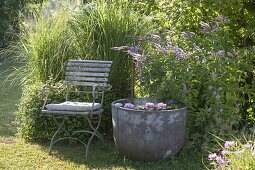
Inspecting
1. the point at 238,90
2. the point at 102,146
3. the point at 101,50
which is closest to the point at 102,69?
the point at 101,50

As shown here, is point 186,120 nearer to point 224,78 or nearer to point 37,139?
point 224,78

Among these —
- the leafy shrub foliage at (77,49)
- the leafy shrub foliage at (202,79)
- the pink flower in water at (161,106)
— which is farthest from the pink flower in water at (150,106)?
the leafy shrub foliage at (77,49)

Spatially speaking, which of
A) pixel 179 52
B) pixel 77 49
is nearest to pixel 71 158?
pixel 77 49

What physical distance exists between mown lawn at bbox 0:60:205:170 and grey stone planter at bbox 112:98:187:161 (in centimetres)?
11

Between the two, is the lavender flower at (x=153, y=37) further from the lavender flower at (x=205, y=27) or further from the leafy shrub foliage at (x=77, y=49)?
the lavender flower at (x=205, y=27)

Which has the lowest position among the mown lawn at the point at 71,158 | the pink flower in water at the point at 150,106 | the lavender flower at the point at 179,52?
the mown lawn at the point at 71,158

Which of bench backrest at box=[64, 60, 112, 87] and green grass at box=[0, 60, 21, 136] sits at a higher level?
bench backrest at box=[64, 60, 112, 87]

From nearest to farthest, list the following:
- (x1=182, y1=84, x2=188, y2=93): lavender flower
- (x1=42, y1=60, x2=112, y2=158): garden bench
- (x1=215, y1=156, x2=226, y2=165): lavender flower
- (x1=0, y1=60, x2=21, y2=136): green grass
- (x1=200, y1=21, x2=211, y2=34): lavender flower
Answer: (x1=215, y1=156, x2=226, y2=165): lavender flower → (x1=182, y1=84, x2=188, y2=93): lavender flower → (x1=42, y1=60, x2=112, y2=158): garden bench → (x1=200, y1=21, x2=211, y2=34): lavender flower → (x1=0, y1=60, x2=21, y2=136): green grass

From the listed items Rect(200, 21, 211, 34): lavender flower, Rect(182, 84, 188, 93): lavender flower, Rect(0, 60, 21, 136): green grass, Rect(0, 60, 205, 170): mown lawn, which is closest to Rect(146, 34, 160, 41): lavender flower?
Rect(200, 21, 211, 34): lavender flower

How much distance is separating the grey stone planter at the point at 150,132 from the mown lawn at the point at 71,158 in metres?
0.11

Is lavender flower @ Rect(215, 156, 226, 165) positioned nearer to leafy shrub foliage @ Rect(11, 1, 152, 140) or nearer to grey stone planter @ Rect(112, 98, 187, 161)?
grey stone planter @ Rect(112, 98, 187, 161)

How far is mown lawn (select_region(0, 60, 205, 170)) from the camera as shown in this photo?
401cm

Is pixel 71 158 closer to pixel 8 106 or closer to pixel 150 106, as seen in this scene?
pixel 150 106

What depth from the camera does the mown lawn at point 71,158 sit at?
4.01 metres
